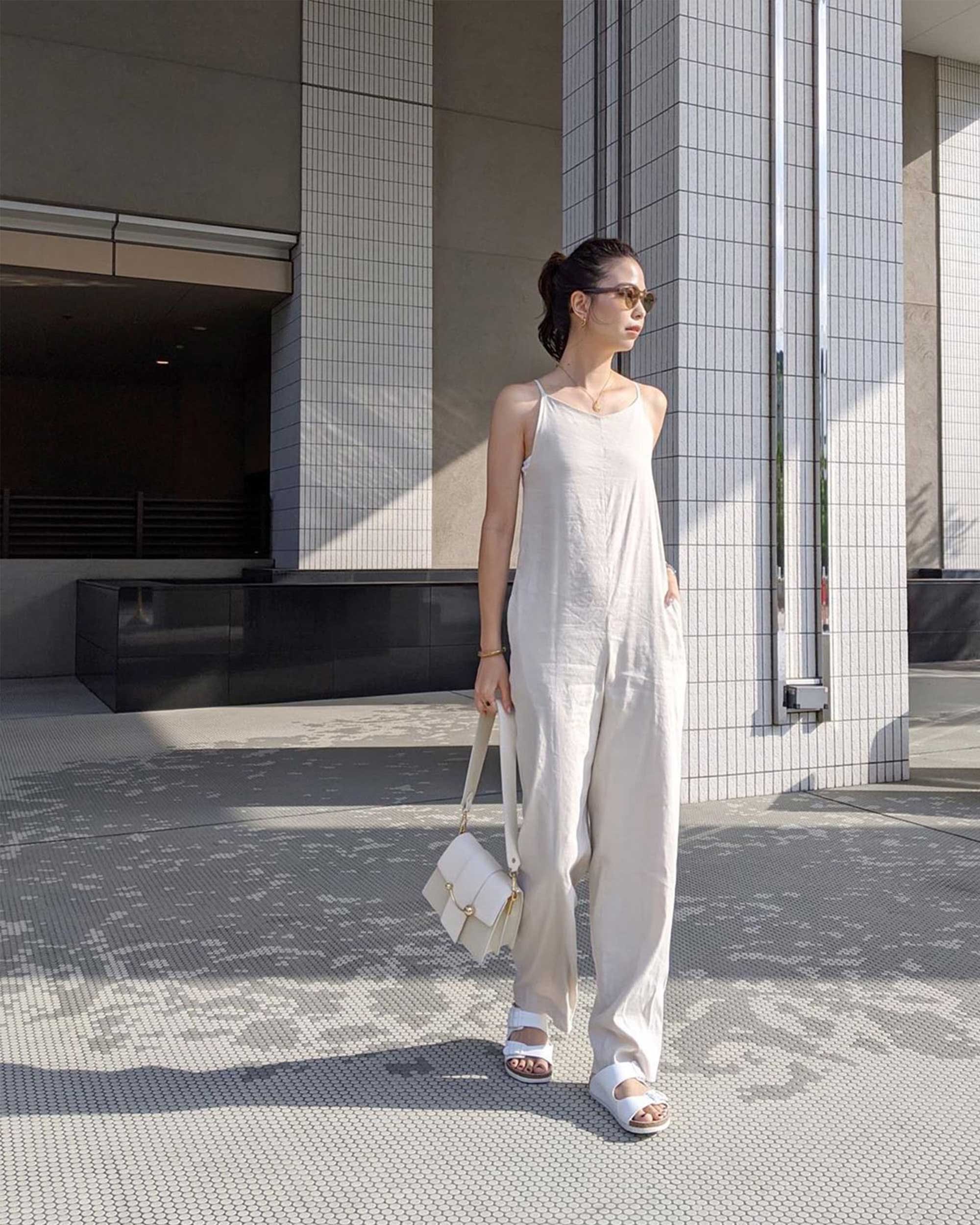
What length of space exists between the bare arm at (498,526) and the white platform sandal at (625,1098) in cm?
58

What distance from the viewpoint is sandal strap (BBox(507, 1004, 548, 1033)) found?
1.89 metres

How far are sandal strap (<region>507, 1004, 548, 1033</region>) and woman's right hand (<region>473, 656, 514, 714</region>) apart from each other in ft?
1.62

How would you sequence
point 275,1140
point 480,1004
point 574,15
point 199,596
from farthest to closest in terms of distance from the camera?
point 199,596 < point 574,15 < point 480,1004 < point 275,1140

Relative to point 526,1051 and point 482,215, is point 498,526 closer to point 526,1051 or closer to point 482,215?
point 526,1051

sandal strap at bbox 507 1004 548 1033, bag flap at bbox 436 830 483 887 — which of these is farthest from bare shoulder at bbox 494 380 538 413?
sandal strap at bbox 507 1004 548 1033

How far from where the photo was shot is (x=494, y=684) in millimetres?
1863

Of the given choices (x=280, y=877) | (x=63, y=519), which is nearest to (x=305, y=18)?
(x=63, y=519)

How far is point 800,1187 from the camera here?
155 cm

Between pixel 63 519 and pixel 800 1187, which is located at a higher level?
pixel 63 519

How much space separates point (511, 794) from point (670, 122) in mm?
2830

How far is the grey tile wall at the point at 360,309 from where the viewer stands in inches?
320

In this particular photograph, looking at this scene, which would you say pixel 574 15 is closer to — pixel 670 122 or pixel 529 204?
pixel 670 122

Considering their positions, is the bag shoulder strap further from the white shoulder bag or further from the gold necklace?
the gold necklace

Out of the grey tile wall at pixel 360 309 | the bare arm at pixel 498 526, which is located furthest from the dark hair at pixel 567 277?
the grey tile wall at pixel 360 309
